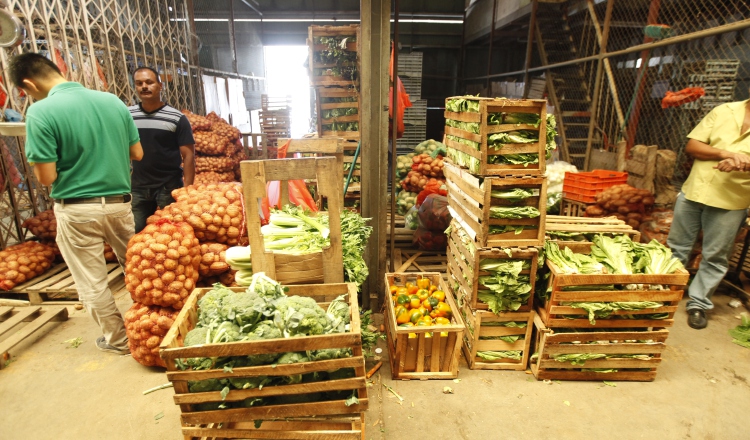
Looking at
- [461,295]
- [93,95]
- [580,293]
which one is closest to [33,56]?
[93,95]

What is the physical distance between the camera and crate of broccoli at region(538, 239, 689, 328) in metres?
2.93

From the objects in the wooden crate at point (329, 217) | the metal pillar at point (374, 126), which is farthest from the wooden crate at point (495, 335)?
the wooden crate at point (329, 217)

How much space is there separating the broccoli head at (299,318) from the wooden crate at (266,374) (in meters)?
0.07

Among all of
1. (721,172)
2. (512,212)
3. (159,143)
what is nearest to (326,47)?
(159,143)

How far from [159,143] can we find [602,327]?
4.66 m

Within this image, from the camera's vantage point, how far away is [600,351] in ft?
10.1

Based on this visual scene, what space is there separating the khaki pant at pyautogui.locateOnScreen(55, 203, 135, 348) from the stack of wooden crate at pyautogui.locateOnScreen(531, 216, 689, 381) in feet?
11.9

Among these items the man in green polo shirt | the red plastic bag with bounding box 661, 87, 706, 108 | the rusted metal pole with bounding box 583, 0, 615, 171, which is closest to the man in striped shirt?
the man in green polo shirt

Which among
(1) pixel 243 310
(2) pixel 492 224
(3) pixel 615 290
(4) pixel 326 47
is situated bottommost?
(3) pixel 615 290

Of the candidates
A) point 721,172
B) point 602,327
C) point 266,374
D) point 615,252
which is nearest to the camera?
point 266,374

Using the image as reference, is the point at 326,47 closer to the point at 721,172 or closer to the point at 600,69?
the point at 600,69

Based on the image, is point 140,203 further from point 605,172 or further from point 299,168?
point 605,172

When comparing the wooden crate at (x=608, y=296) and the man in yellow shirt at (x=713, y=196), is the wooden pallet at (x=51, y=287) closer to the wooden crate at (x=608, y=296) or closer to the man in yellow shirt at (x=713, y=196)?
the wooden crate at (x=608, y=296)

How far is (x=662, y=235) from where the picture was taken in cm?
469
